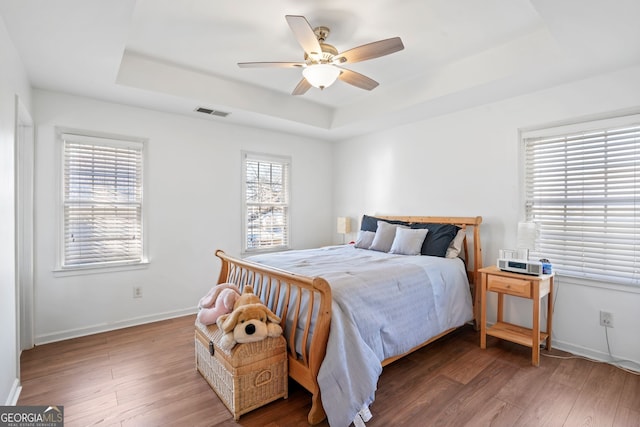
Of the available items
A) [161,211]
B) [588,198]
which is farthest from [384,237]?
[161,211]

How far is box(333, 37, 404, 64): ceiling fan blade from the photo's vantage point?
2.02 meters

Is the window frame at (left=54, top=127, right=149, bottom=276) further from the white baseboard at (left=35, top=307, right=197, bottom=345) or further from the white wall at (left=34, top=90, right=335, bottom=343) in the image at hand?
the white baseboard at (left=35, top=307, right=197, bottom=345)

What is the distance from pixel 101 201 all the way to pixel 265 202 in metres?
1.92

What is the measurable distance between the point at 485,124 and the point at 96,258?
14.2ft

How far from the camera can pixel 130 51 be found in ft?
9.07

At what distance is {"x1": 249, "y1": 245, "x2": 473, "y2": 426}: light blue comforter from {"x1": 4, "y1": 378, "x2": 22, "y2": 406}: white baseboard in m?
1.84

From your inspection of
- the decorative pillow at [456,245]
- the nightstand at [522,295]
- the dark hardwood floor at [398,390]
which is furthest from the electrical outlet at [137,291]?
the nightstand at [522,295]

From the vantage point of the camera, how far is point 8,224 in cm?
198

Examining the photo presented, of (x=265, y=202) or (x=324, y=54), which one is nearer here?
(x=324, y=54)

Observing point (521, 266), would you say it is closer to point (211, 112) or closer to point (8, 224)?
point (211, 112)

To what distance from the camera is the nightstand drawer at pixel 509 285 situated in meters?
2.57

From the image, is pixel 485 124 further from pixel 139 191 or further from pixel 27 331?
pixel 27 331

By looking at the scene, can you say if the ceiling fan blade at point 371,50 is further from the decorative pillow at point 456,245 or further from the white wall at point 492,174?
the decorative pillow at point 456,245
